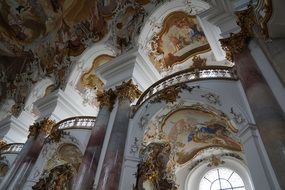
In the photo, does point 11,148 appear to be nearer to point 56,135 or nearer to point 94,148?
point 56,135

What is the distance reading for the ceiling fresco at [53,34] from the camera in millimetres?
12398

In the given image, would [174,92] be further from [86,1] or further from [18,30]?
[18,30]

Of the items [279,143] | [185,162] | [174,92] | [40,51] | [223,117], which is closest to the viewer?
[279,143]

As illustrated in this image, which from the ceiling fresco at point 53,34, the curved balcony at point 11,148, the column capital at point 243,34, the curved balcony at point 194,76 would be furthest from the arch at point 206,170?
the curved balcony at point 11,148

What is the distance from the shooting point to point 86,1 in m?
14.2

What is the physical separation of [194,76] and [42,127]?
6.41m

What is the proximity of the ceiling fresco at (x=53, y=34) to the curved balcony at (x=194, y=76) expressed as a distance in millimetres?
3226

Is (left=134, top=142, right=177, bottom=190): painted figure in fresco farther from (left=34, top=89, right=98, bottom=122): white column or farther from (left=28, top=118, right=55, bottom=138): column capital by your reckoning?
(left=34, top=89, right=98, bottom=122): white column

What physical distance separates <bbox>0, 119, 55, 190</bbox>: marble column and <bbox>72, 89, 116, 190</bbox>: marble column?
224 centimetres

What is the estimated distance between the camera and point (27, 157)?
10.0 meters

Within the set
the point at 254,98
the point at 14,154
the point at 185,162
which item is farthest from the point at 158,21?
the point at 14,154

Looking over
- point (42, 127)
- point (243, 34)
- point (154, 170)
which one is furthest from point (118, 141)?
point (42, 127)

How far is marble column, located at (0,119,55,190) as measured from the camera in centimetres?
932

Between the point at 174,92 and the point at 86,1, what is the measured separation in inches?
340
